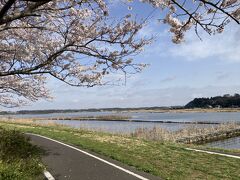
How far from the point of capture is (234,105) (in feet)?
567

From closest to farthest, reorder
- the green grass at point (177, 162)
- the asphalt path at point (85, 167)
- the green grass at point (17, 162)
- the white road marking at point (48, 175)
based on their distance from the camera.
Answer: the green grass at point (17, 162) < the white road marking at point (48, 175) < the asphalt path at point (85, 167) < the green grass at point (177, 162)

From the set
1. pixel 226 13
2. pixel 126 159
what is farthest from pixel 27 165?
pixel 226 13

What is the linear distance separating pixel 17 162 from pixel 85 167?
7.24 ft

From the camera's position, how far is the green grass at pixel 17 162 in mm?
10615

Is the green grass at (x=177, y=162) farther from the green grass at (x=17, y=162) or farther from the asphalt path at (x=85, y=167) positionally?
the green grass at (x=17, y=162)

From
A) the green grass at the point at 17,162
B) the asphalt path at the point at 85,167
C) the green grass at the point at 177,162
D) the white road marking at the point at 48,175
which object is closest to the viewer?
the green grass at the point at 17,162

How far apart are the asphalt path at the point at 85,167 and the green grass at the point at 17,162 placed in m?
0.53

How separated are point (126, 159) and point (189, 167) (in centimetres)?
236

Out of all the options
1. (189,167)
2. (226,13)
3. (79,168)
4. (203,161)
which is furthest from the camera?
(203,161)

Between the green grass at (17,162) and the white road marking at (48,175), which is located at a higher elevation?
the green grass at (17,162)

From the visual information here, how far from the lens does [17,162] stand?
41.4ft

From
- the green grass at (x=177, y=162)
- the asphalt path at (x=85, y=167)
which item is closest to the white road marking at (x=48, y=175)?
the asphalt path at (x=85, y=167)

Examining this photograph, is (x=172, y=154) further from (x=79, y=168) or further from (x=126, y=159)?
(x=79, y=168)

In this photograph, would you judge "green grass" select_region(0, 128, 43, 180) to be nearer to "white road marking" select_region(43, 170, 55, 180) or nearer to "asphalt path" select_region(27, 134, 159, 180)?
"white road marking" select_region(43, 170, 55, 180)
